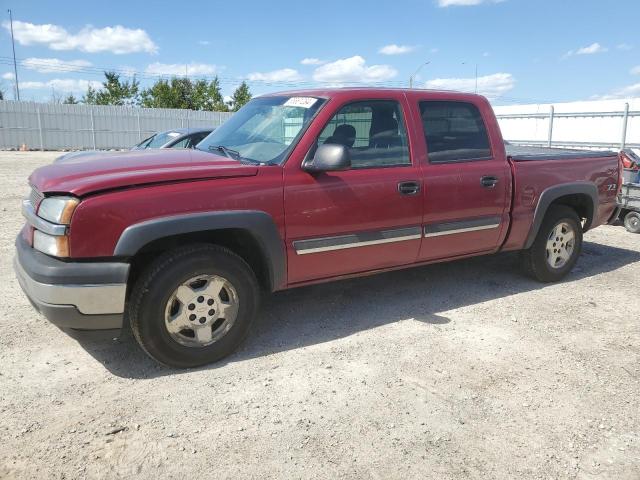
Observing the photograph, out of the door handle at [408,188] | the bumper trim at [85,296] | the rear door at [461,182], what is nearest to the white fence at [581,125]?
the rear door at [461,182]

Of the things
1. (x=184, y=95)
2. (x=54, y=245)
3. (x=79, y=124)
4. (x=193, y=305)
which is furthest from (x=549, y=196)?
(x=184, y=95)

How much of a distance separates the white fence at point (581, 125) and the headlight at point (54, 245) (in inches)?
522

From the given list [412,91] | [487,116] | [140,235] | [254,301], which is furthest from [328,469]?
[487,116]

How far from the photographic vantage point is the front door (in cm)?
376

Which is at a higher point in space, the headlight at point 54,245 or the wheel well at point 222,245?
the headlight at point 54,245

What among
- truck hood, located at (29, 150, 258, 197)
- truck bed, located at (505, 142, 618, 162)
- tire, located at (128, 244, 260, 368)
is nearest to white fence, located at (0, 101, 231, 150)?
truck hood, located at (29, 150, 258, 197)

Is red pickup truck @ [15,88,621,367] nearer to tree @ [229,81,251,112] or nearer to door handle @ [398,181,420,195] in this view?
door handle @ [398,181,420,195]

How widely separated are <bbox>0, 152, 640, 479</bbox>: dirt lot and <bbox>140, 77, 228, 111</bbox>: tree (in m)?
43.5

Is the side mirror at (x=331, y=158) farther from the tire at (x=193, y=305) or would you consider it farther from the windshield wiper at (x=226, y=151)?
the tire at (x=193, y=305)

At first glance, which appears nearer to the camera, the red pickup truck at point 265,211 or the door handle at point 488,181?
the red pickup truck at point 265,211

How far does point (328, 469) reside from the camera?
2570 millimetres

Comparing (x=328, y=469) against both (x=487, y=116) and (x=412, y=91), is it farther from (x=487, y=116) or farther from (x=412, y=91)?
(x=487, y=116)

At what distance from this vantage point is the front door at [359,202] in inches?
148

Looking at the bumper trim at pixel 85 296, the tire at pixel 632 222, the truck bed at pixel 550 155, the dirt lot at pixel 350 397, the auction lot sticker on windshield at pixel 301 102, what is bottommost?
the dirt lot at pixel 350 397
